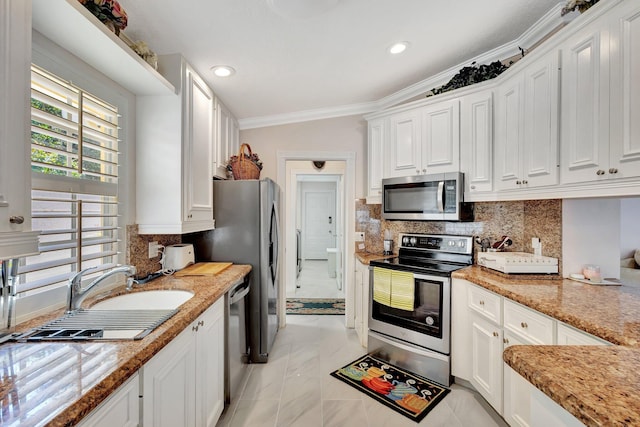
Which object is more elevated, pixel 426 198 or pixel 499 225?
pixel 426 198

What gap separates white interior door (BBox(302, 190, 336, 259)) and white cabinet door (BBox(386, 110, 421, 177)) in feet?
15.7

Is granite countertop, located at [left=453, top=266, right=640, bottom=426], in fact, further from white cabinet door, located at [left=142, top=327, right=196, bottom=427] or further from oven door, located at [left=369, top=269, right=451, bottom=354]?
white cabinet door, located at [left=142, top=327, right=196, bottom=427]

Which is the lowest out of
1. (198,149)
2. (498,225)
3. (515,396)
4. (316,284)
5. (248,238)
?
(316,284)

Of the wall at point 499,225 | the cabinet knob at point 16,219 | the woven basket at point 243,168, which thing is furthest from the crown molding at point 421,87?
the cabinet knob at point 16,219

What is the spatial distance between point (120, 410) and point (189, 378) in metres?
0.49

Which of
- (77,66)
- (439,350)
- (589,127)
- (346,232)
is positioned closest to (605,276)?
(589,127)

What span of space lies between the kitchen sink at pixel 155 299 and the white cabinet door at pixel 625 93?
86.6 inches

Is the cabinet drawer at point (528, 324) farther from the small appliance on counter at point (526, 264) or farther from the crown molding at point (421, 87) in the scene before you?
the crown molding at point (421, 87)

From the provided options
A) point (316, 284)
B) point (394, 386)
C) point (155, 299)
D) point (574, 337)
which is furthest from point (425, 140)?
point (316, 284)

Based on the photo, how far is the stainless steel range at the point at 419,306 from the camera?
2.04m

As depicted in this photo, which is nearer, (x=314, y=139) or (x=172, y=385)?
(x=172, y=385)

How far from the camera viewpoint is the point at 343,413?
5.88 ft

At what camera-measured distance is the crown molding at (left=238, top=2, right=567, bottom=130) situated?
180 centimetres

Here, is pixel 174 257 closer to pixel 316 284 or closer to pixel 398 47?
pixel 398 47
